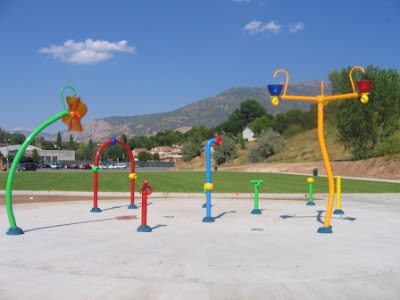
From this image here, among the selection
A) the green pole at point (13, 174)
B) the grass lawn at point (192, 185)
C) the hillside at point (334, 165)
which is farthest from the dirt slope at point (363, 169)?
the green pole at point (13, 174)

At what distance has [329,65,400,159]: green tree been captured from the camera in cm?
4744

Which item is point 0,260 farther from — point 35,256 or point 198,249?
point 198,249

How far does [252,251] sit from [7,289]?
170 inches

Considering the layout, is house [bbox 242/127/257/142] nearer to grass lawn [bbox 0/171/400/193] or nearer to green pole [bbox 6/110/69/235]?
grass lawn [bbox 0/171/400/193]

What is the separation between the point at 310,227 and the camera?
11883 mm

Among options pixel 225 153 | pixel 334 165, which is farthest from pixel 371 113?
pixel 225 153

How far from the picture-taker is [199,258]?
7918 millimetres

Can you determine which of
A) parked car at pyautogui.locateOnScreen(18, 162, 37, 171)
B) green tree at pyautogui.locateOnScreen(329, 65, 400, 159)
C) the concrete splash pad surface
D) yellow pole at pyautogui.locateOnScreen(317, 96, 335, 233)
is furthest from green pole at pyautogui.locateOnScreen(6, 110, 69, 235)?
parked car at pyautogui.locateOnScreen(18, 162, 37, 171)

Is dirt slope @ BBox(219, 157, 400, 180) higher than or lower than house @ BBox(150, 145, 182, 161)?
lower

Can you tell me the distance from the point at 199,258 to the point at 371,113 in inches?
1747

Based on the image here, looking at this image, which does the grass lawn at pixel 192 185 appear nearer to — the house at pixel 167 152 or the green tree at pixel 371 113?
the green tree at pixel 371 113

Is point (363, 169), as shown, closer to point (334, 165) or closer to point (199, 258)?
point (334, 165)

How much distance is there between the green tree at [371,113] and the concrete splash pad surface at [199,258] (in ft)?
121

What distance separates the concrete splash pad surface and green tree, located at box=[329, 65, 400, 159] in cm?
3685
